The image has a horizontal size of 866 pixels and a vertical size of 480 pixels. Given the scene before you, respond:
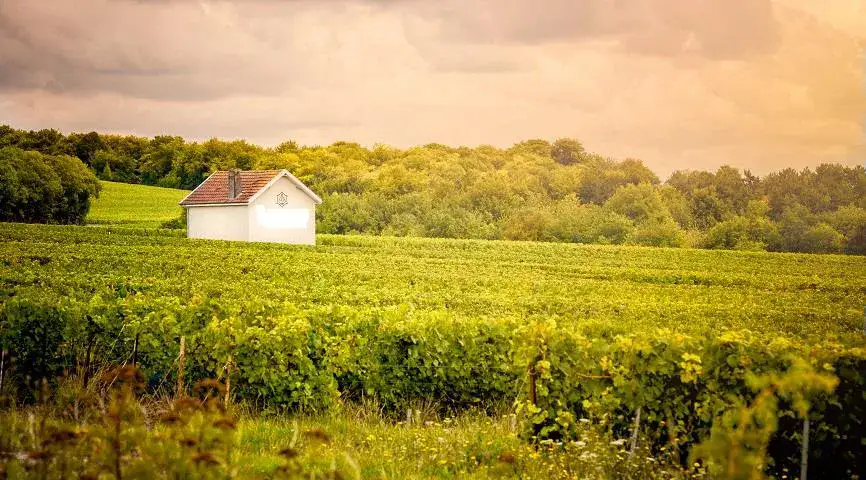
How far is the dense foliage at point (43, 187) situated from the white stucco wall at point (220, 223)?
1135cm

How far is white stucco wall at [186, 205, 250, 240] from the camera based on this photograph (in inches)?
1672

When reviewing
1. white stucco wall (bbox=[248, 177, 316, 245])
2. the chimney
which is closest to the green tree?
white stucco wall (bbox=[248, 177, 316, 245])

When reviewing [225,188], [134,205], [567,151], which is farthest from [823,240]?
[134,205]

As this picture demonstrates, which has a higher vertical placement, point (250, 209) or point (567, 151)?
point (567, 151)

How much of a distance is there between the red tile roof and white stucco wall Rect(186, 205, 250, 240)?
50cm

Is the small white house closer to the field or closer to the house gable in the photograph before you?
the house gable

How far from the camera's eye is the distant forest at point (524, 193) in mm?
54781

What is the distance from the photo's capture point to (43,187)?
47.4 m

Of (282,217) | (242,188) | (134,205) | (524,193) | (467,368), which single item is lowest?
(467,368)

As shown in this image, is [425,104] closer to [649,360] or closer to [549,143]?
[549,143]

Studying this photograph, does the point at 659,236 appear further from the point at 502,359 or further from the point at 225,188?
the point at 502,359

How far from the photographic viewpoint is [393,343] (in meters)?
10.1

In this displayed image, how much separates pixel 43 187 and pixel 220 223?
13924 millimetres

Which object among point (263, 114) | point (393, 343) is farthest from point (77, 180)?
point (393, 343)
